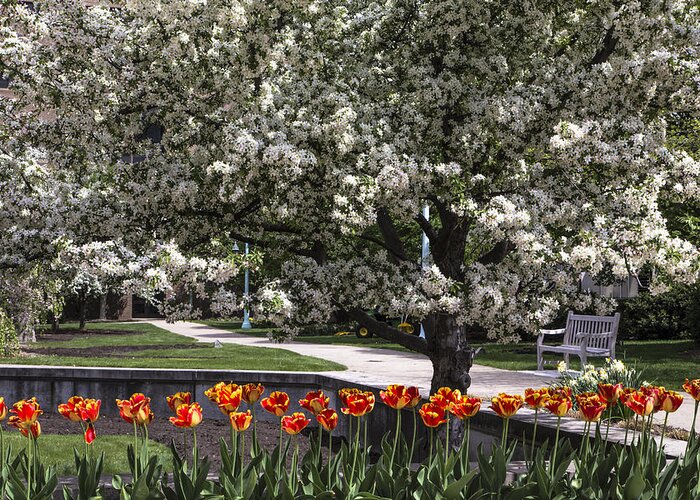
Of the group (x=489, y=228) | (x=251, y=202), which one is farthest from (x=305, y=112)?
(x=489, y=228)

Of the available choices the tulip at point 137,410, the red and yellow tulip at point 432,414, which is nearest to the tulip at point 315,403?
the red and yellow tulip at point 432,414

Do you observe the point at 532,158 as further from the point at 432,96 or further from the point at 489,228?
the point at 489,228

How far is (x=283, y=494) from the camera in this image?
396cm

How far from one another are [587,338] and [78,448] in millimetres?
8513

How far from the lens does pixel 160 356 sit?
20.4 metres

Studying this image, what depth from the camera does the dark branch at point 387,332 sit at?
8.84 metres

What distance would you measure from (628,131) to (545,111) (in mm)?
757

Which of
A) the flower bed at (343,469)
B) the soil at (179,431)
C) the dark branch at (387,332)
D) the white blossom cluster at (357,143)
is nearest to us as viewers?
the flower bed at (343,469)

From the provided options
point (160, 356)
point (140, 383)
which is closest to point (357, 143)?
point (140, 383)

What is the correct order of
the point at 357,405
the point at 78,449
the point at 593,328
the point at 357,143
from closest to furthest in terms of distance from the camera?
the point at 357,405 < the point at 357,143 < the point at 78,449 < the point at 593,328

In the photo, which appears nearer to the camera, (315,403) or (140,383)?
(315,403)

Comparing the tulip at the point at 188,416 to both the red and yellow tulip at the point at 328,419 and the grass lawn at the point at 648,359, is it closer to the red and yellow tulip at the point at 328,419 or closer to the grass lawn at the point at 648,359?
the red and yellow tulip at the point at 328,419

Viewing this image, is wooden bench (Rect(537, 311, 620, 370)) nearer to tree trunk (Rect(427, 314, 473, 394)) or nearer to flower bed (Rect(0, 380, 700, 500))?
tree trunk (Rect(427, 314, 473, 394))

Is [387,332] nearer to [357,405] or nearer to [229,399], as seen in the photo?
[357,405]
